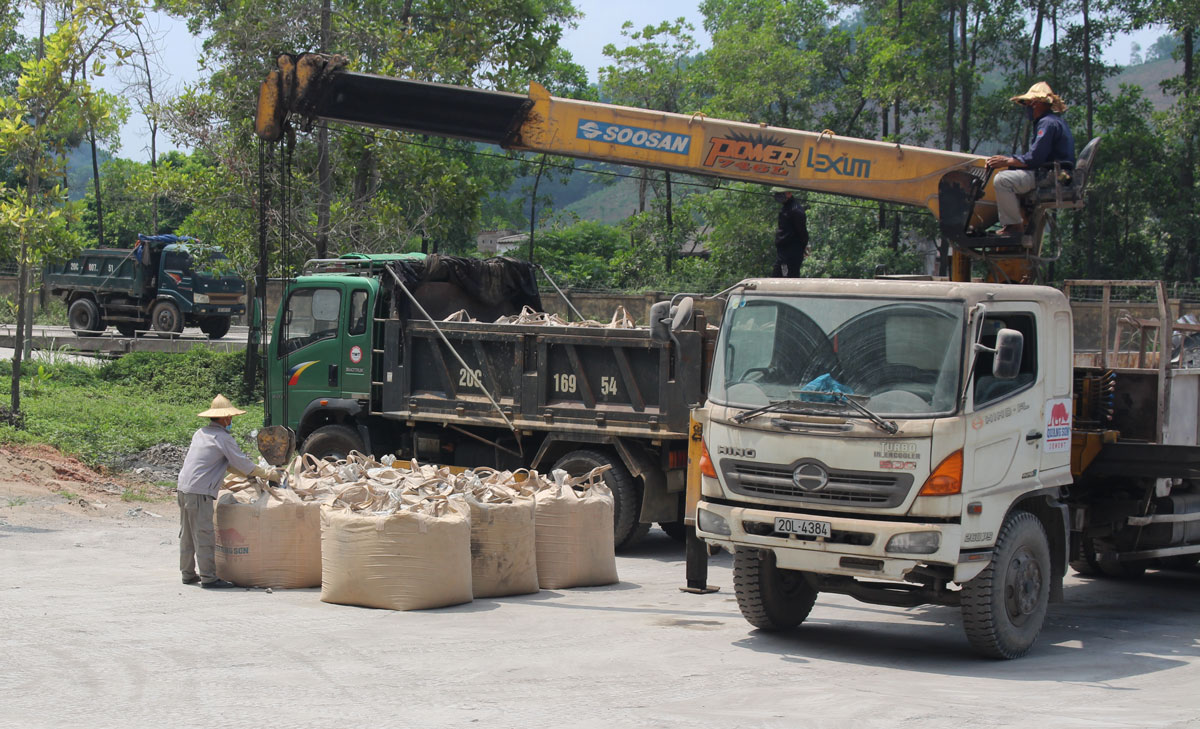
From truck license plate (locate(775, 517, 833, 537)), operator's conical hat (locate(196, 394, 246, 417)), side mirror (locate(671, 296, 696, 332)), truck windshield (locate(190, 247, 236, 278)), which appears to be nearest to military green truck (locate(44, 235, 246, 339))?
truck windshield (locate(190, 247, 236, 278))

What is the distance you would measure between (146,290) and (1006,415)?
27457 mm

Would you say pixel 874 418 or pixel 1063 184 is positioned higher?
pixel 1063 184

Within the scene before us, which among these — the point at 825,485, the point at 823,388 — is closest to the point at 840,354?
the point at 823,388

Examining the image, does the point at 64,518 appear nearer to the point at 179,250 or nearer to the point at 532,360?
the point at 532,360

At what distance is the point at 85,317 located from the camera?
3188 centimetres

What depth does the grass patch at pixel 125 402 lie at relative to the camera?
16.2 m

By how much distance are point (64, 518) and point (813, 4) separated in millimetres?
39334

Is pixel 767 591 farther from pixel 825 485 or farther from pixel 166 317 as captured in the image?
pixel 166 317

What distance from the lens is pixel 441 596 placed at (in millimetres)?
8695

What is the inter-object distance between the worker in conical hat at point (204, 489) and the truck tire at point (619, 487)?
11.2 feet

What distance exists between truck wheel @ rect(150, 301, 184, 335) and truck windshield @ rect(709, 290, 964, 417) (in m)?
25.5

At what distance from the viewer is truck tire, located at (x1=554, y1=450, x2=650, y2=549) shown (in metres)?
11.8

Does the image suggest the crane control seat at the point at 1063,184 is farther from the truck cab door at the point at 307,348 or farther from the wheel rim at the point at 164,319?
the wheel rim at the point at 164,319

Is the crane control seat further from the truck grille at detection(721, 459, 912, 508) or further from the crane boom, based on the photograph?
the truck grille at detection(721, 459, 912, 508)
